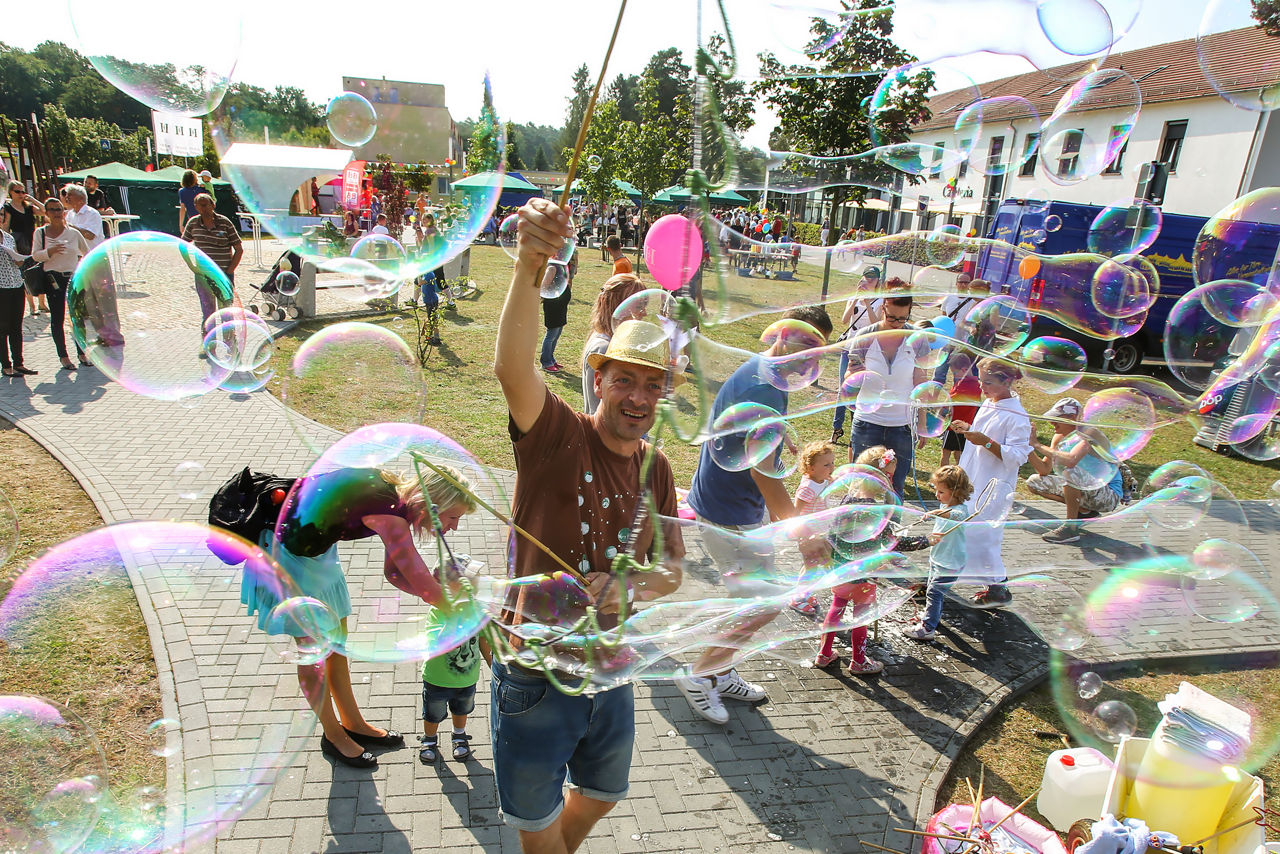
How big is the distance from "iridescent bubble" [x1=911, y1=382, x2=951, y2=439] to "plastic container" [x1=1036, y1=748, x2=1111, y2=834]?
5.85 feet

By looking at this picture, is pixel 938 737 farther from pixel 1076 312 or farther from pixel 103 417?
pixel 103 417

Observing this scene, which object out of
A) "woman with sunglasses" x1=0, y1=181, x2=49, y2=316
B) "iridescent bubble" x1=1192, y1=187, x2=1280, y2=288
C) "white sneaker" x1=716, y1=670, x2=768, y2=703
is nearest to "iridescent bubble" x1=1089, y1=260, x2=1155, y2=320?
"iridescent bubble" x1=1192, y1=187, x2=1280, y2=288

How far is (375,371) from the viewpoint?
347 cm

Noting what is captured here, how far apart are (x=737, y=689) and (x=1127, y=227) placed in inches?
179

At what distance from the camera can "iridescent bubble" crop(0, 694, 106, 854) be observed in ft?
6.65

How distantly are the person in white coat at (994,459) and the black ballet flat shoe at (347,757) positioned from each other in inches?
126

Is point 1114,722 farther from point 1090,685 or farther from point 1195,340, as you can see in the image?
point 1195,340

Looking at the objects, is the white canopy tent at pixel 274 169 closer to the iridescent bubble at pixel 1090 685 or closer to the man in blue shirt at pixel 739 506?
the man in blue shirt at pixel 739 506

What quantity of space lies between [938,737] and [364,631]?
306 centimetres

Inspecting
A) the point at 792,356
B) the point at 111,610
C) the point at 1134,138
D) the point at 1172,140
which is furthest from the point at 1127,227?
the point at 1134,138

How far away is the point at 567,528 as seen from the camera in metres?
2.17

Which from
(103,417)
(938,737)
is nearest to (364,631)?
(938,737)

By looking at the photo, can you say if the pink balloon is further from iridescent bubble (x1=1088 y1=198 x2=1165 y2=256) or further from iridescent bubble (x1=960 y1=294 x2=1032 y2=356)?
iridescent bubble (x1=1088 y1=198 x2=1165 y2=256)

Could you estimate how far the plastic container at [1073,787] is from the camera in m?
3.20
